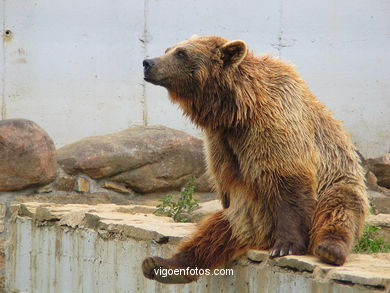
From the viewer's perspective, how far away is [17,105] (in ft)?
25.1

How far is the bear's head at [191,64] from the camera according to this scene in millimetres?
5027

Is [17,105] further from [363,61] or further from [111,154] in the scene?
[363,61]

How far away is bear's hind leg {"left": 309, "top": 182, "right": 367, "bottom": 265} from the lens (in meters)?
4.29

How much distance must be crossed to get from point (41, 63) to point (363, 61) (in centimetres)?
357

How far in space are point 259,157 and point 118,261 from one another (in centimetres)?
168

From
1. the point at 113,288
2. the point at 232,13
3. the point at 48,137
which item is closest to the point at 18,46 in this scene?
the point at 48,137

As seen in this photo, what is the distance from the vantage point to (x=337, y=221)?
181 inches

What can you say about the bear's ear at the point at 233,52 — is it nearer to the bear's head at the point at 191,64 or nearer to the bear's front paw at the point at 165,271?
the bear's head at the point at 191,64

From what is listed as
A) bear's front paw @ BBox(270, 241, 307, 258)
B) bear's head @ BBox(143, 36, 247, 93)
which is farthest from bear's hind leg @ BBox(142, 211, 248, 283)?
bear's head @ BBox(143, 36, 247, 93)

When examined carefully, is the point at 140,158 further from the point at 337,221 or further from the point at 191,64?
the point at 337,221

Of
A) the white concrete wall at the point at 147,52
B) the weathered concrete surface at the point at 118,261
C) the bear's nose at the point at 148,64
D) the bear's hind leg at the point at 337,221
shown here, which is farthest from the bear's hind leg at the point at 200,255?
the white concrete wall at the point at 147,52

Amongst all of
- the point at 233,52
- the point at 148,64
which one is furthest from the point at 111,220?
the point at 233,52

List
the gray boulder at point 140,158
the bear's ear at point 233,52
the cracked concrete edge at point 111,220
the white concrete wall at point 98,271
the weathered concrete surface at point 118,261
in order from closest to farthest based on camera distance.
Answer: the weathered concrete surface at point 118,261
the white concrete wall at point 98,271
the bear's ear at point 233,52
the cracked concrete edge at point 111,220
the gray boulder at point 140,158

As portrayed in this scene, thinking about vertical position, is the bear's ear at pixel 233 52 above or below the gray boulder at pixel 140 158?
above
